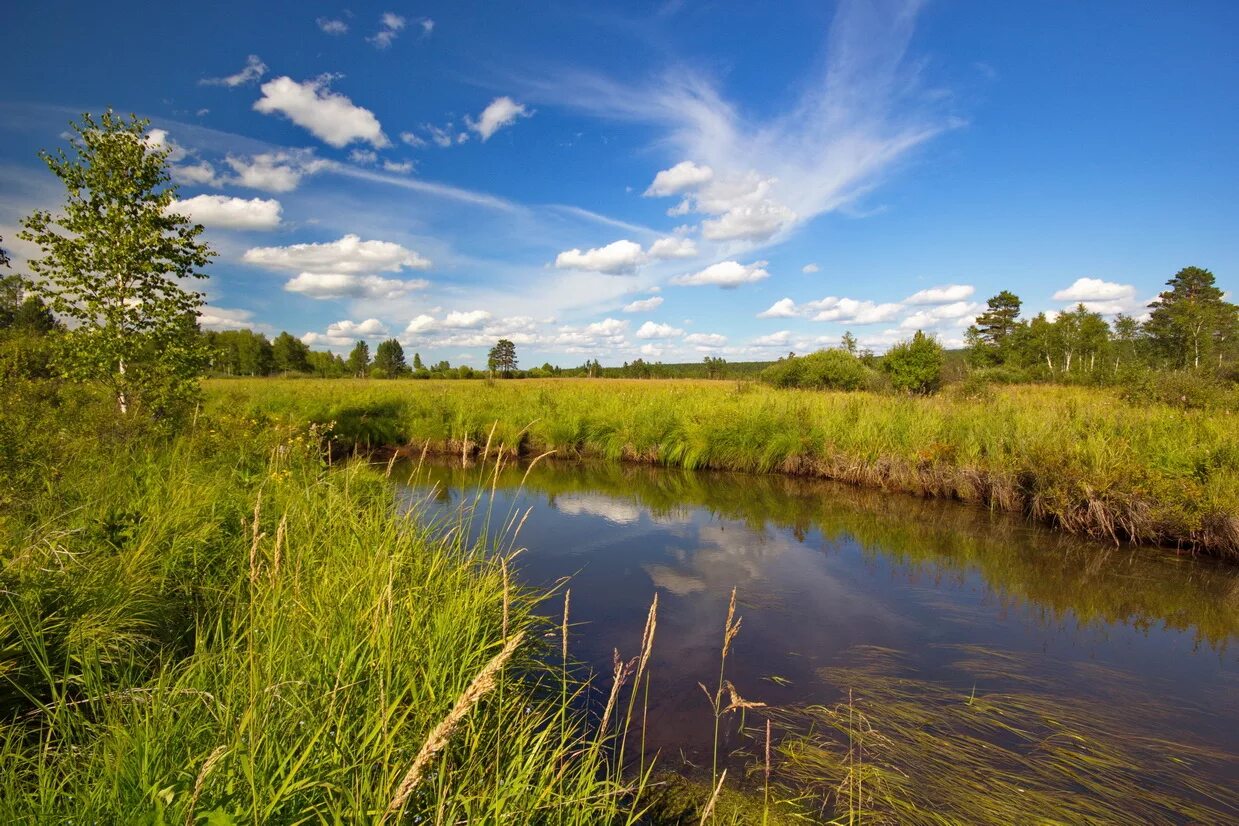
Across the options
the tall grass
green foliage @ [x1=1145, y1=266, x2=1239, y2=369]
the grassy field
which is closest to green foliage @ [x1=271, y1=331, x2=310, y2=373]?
the grassy field

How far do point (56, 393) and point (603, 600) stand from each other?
699cm

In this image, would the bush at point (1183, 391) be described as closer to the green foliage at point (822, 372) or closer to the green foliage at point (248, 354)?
the green foliage at point (822, 372)

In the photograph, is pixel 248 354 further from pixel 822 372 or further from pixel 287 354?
pixel 822 372

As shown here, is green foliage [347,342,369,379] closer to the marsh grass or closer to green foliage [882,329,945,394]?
green foliage [882,329,945,394]

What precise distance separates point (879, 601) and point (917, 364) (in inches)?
1060

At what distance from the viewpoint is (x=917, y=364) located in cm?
2920

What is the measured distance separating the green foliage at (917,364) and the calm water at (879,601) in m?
21.0

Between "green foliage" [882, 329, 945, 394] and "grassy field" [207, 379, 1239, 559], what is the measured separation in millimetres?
13200

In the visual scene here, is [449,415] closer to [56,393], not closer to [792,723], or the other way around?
[56,393]

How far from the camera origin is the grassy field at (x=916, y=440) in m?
7.56

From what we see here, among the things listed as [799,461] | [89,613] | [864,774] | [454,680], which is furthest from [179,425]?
[799,461]

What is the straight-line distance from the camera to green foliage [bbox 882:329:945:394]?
1126 inches

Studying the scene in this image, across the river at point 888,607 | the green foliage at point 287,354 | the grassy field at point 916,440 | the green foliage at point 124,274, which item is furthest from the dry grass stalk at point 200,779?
the green foliage at point 287,354

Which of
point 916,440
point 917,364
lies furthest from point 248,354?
point 916,440
